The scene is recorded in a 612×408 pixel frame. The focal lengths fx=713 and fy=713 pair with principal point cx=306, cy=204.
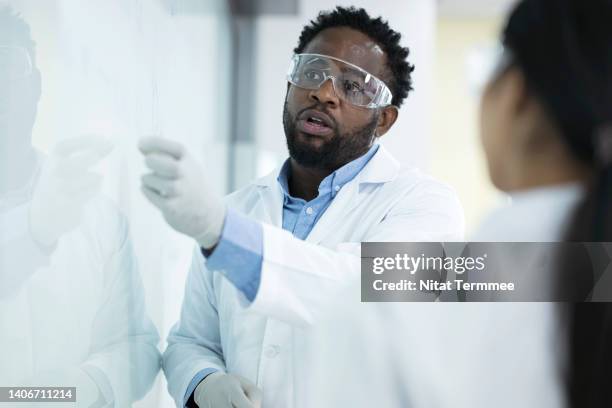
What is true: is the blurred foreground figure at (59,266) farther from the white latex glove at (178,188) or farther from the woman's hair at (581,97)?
the woman's hair at (581,97)

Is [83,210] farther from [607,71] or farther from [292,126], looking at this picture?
[607,71]

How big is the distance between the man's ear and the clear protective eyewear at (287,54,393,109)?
2 centimetres

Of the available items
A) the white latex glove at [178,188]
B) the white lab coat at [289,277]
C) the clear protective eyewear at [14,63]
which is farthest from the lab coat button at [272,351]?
the clear protective eyewear at [14,63]

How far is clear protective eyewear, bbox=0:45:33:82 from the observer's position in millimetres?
859

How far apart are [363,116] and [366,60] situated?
9cm

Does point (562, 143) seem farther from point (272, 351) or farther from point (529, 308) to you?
point (272, 351)

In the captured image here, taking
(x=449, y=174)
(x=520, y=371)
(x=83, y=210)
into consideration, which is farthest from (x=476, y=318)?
(x=83, y=210)

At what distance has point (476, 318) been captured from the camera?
0.67 m

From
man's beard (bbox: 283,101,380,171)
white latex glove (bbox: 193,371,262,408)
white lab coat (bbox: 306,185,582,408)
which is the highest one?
man's beard (bbox: 283,101,380,171)

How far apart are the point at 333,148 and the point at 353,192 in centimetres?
8

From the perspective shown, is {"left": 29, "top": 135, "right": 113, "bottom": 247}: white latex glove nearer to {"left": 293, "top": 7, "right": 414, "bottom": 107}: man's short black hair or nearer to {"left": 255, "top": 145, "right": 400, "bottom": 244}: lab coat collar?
{"left": 255, "top": 145, "right": 400, "bottom": 244}: lab coat collar

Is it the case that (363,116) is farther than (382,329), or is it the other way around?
(363,116)

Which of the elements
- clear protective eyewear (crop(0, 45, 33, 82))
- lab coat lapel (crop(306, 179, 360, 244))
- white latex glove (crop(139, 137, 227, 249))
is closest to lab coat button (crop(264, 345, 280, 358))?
lab coat lapel (crop(306, 179, 360, 244))

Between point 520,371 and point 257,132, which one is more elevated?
point 257,132
